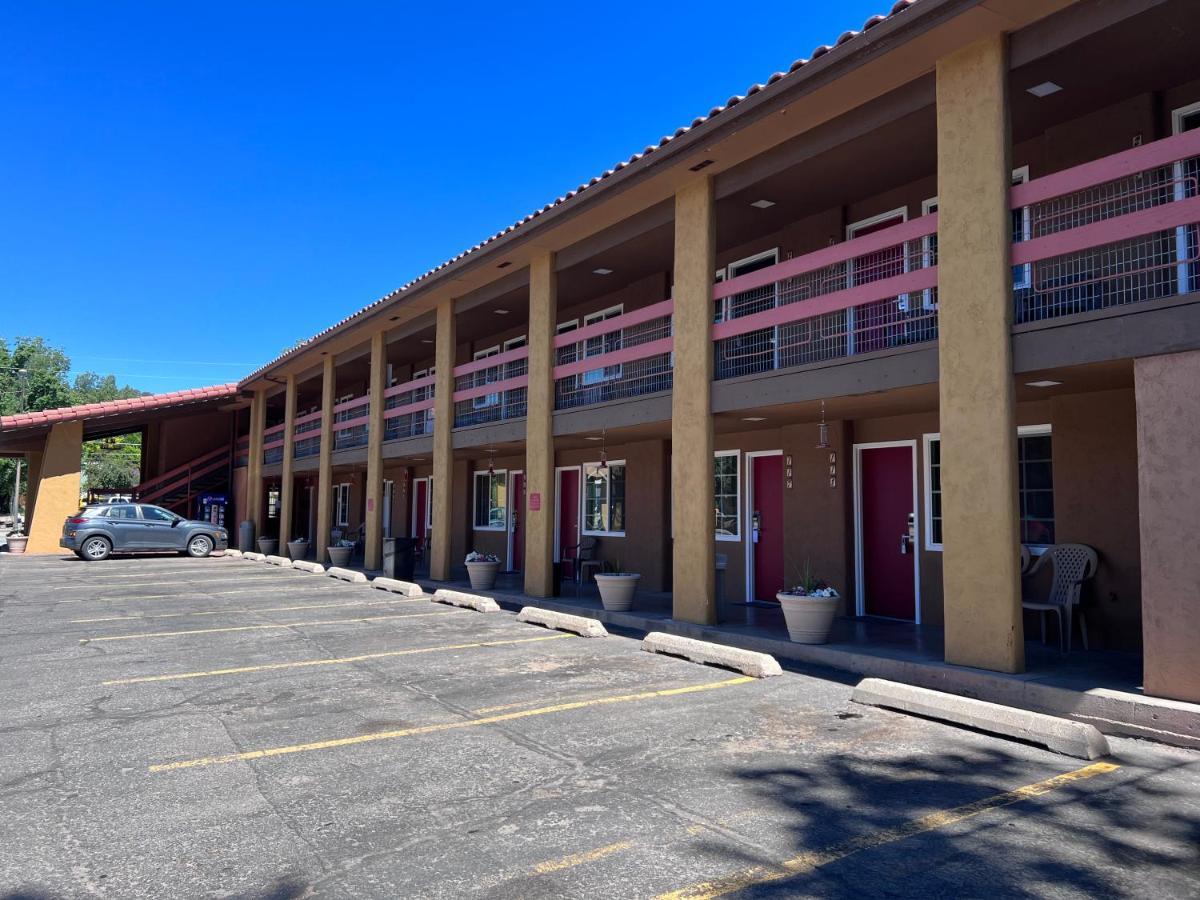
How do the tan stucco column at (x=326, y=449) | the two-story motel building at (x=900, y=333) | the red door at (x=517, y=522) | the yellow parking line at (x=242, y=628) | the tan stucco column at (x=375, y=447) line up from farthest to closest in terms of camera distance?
the tan stucco column at (x=326, y=449)
the tan stucco column at (x=375, y=447)
the red door at (x=517, y=522)
the yellow parking line at (x=242, y=628)
the two-story motel building at (x=900, y=333)

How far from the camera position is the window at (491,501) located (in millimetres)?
19484

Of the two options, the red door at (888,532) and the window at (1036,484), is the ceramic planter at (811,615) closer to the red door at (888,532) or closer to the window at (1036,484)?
the window at (1036,484)

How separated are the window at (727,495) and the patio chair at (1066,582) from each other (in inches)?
199

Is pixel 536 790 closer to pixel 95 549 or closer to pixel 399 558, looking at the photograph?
pixel 399 558

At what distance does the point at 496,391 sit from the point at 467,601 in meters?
3.92

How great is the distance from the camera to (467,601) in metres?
13.3

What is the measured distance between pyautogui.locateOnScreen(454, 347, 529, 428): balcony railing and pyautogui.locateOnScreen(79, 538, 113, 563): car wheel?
1275 cm

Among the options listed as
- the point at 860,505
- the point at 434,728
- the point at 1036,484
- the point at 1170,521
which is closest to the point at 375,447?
the point at 860,505

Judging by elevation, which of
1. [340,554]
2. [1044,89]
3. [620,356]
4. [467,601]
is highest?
[1044,89]

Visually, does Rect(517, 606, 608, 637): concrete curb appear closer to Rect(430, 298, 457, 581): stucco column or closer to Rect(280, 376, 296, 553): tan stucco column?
Rect(430, 298, 457, 581): stucco column

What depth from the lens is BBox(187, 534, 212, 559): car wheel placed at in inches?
994

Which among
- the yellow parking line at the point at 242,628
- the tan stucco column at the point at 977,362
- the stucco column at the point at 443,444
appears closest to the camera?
the tan stucco column at the point at 977,362

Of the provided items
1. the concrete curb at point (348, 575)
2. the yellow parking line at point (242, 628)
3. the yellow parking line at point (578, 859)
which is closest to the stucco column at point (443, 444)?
the concrete curb at point (348, 575)

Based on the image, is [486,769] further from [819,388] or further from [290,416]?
[290,416]
